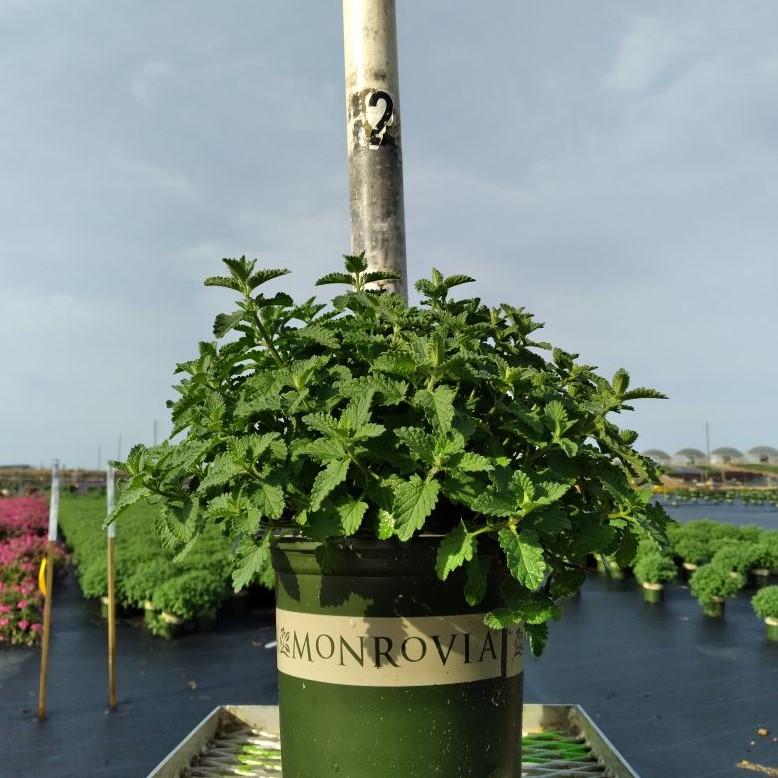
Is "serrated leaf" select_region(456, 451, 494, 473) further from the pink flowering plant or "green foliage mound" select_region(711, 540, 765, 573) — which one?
"green foliage mound" select_region(711, 540, 765, 573)

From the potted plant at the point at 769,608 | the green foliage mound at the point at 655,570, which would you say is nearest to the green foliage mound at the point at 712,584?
the green foliage mound at the point at 655,570

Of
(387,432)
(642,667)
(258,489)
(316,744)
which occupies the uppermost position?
(387,432)

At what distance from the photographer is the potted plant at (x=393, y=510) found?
142 centimetres

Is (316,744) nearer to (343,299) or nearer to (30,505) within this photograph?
(343,299)

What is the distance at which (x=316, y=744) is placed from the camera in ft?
5.11

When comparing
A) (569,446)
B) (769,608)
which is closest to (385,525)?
(569,446)

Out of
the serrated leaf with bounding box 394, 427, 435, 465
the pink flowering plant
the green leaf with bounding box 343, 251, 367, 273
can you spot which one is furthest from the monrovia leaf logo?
the pink flowering plant

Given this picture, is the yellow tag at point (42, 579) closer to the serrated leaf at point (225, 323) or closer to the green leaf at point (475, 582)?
the serrated leaf at point (225, 323)

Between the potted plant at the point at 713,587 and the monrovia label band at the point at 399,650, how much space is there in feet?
23.2

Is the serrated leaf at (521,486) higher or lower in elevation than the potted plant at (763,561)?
higher

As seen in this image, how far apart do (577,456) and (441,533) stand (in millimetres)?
324

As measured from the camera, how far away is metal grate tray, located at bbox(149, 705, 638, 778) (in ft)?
6.51

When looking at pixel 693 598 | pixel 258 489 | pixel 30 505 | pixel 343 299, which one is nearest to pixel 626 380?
pixel 343 299

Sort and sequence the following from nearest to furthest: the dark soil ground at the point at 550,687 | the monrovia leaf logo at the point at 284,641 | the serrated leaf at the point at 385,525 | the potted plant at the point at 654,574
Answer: the serrated leaf at the point at 385,525 → the monrovia leaf logo at the point at 284,641 → the dark soil ground at the point at 550,687 → the potted plant at the point at 654,574
